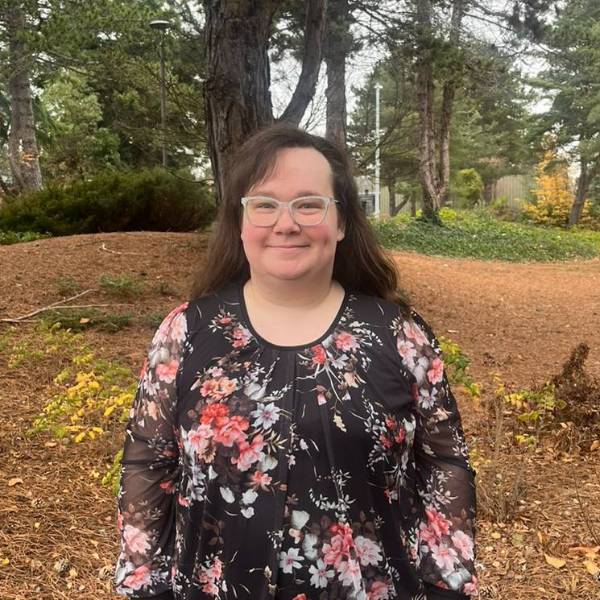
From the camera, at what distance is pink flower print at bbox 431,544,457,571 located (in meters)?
1.35

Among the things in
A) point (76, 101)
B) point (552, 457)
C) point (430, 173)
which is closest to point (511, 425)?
point (552, 457)

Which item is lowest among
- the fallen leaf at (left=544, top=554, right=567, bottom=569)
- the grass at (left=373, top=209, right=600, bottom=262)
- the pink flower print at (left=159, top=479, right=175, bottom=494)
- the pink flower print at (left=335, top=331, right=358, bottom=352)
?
the grass at (left=373, top=209, right=600, bottom=262)

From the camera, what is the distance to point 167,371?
1.32 meters

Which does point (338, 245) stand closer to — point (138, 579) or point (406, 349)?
point (406, 349)

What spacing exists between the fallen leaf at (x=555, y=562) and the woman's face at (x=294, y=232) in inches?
73.1

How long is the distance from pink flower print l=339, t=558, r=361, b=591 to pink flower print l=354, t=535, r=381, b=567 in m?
0.02

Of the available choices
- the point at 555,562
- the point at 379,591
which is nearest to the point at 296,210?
the point at 379,591

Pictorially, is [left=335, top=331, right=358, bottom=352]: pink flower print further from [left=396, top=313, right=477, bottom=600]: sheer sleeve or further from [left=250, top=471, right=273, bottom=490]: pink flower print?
[left=250, top=471, right=273, bottom=490]: pink flower print

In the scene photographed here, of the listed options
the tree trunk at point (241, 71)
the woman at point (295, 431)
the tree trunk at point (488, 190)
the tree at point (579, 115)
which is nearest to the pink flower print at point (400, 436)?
the woman at point (295, 431)

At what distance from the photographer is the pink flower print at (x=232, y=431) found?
3.99ft

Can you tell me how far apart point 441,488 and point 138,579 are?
0.66 metres

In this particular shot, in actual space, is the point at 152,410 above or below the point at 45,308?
above

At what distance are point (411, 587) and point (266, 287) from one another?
66cm

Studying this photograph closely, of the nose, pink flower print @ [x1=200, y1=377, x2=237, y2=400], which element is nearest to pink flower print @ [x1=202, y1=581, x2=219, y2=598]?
pink flower print @ [x1=200, y1=377, x2=237, y2=400]
